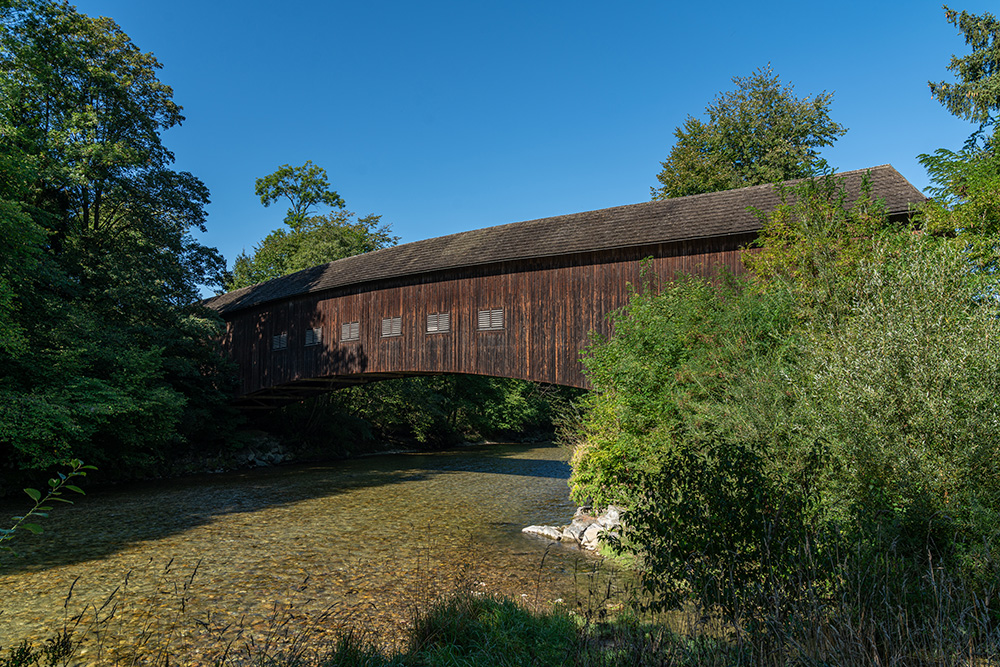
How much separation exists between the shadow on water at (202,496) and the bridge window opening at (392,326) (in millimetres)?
4009

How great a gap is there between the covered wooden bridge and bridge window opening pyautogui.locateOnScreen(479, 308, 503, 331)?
0.09 feet

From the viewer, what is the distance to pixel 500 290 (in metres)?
13.3

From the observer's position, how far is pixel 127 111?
55.1 ft

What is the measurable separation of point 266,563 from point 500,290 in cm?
779

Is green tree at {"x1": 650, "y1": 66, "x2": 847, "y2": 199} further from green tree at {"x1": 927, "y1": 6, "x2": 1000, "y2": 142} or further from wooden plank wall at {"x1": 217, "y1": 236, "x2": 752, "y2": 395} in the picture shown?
wooden plank wall at {"x1": 217, "y1": 236, "x2": 752, "y2": 395}

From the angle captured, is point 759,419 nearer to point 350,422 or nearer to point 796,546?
point 796,546

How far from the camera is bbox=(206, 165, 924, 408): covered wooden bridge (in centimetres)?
1112

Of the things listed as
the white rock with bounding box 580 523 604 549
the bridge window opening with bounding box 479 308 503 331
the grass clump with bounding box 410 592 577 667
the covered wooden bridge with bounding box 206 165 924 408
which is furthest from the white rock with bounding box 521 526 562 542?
the bridge window opening with bounding box 479 308 503 331

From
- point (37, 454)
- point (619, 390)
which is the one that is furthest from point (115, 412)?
point (619, 390)

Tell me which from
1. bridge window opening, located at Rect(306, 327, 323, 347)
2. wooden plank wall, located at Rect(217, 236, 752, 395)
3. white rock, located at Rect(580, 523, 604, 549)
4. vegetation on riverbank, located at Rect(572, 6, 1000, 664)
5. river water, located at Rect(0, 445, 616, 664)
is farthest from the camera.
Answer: bridge window opening, located at Rect(306, 327, 323, 347)

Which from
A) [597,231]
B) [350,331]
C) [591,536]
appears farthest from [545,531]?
[350,331]

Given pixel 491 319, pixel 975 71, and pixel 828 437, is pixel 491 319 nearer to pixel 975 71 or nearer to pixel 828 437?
pixel 828 437

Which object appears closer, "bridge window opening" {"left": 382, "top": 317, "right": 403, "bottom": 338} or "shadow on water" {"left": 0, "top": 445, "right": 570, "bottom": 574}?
"shadow on water" {"left": 0, "top": 445, "right": 570, "bottom": 574}

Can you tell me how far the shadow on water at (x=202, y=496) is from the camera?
8.30 meters
